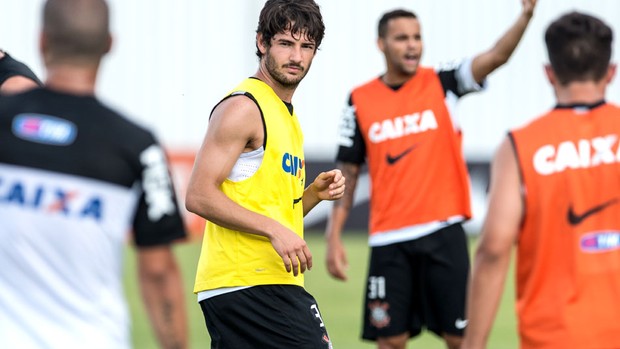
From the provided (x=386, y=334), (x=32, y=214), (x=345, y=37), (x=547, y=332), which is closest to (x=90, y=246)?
(x=32, y=214)

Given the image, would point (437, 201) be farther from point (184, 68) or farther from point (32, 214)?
point (184, 68)

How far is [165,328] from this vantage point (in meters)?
4.25

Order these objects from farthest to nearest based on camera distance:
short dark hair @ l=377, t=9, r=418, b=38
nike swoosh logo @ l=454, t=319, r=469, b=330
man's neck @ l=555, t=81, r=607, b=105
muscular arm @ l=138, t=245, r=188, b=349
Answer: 1. short dark hair @ l=377, t=9, r=418, b=38
2. nike swoosh logo @ l=454, t=319, r=469, b=330
3. man's neck @ l=555, t=81, r=607, b=105
4. muscular arm @ l=138, t=245, r=188, b=349

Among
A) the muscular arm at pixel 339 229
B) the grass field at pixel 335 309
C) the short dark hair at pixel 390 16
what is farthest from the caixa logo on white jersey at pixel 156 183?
the grass field at pixel 335 309

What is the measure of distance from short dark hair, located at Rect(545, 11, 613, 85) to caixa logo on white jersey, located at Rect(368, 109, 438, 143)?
3620 millimetres

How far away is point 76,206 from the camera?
4.14 m

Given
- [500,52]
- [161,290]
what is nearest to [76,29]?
[161,290]

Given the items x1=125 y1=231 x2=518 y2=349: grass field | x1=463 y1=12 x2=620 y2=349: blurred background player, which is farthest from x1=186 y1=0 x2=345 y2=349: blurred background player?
x1=125 y1=231 x2=518 y2=349: grass field

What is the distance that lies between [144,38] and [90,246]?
793 inches

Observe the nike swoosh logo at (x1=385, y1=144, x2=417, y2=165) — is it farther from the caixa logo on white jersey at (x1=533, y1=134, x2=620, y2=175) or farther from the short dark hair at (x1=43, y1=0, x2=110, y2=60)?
the short dark hair at (x1=43, y1=0, x2=110, y2=60)

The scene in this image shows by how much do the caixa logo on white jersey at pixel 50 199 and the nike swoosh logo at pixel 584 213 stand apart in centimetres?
175

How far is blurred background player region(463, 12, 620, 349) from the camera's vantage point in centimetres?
464

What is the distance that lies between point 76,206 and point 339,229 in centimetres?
454

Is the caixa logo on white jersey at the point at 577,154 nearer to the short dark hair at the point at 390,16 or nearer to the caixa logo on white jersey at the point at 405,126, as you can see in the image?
the caixa logo on white jersey at the point at 405,126
